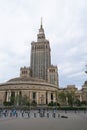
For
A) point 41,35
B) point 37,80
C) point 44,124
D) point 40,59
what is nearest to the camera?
point 44,124

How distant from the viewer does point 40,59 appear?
165000 mm

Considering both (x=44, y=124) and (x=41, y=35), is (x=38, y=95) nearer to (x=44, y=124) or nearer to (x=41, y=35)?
(x=41, y=35)

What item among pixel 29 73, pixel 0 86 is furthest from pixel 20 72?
pixel 0 86

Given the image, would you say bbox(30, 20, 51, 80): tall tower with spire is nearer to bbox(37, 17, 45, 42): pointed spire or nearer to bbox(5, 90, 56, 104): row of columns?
bbox(37, 17, 45, 42): pointed spire

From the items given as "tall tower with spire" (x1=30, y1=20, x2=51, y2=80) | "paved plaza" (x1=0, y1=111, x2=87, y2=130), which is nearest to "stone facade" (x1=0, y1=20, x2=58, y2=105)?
"tall tower with spire" (x1=30, y1=20, x2=51, y2=80)

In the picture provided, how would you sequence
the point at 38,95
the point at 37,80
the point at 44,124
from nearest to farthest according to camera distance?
the point at 44,124 → the point at 38,95 → the point at 37,80

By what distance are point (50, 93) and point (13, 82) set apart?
84.1 feet

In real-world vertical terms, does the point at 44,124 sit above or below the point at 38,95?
below

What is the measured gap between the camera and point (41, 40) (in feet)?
589

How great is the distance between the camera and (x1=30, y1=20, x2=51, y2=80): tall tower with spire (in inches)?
6368

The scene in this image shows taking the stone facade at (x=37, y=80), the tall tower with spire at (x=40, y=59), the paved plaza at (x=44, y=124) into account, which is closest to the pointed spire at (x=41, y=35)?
the stone facade at (x=37, y=80)

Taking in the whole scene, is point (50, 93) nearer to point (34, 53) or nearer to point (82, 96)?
point (82, 96)

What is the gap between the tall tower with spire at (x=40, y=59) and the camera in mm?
161750

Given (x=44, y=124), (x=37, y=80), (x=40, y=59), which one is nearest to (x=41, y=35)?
(x=40, y=59)
